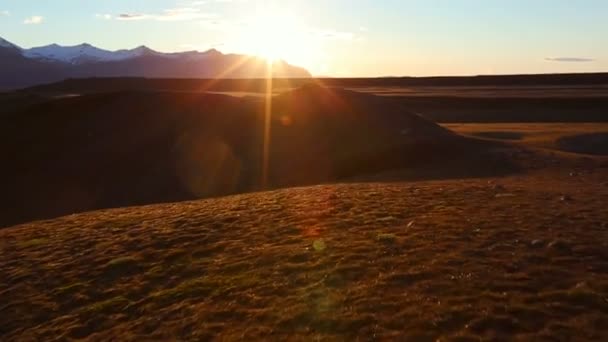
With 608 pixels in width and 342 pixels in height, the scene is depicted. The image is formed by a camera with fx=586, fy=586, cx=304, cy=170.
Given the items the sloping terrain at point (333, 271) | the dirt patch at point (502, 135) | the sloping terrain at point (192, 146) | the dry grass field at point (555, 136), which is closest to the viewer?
the sloping terrain at point (333, 271)

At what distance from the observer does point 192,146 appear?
4266 cm

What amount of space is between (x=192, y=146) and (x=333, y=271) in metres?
31.8

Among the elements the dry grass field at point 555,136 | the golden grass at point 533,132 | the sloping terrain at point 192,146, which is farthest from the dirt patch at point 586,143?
the sloping terrain at point 192,146

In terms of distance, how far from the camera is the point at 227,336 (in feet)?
33.0

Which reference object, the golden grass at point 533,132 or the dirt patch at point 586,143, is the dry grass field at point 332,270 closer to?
the dirt patch at point 586,143

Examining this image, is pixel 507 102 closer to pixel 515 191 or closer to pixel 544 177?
pixel 544 177

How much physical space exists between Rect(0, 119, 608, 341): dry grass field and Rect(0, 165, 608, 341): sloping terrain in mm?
42

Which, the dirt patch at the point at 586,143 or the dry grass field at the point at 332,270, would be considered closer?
the dry grass field at the point at 332,270

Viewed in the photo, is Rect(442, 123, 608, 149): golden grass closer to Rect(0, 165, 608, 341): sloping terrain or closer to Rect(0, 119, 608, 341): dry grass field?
Rect(0, 119, 608, 341): dry grass field

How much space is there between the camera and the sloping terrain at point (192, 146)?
114 feet

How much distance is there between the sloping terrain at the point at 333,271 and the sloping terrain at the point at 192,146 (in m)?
12.7

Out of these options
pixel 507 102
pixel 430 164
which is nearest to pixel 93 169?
pixel 430 164

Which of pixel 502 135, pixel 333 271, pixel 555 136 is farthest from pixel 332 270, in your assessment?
pixel 502 135

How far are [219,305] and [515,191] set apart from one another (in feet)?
38.9
